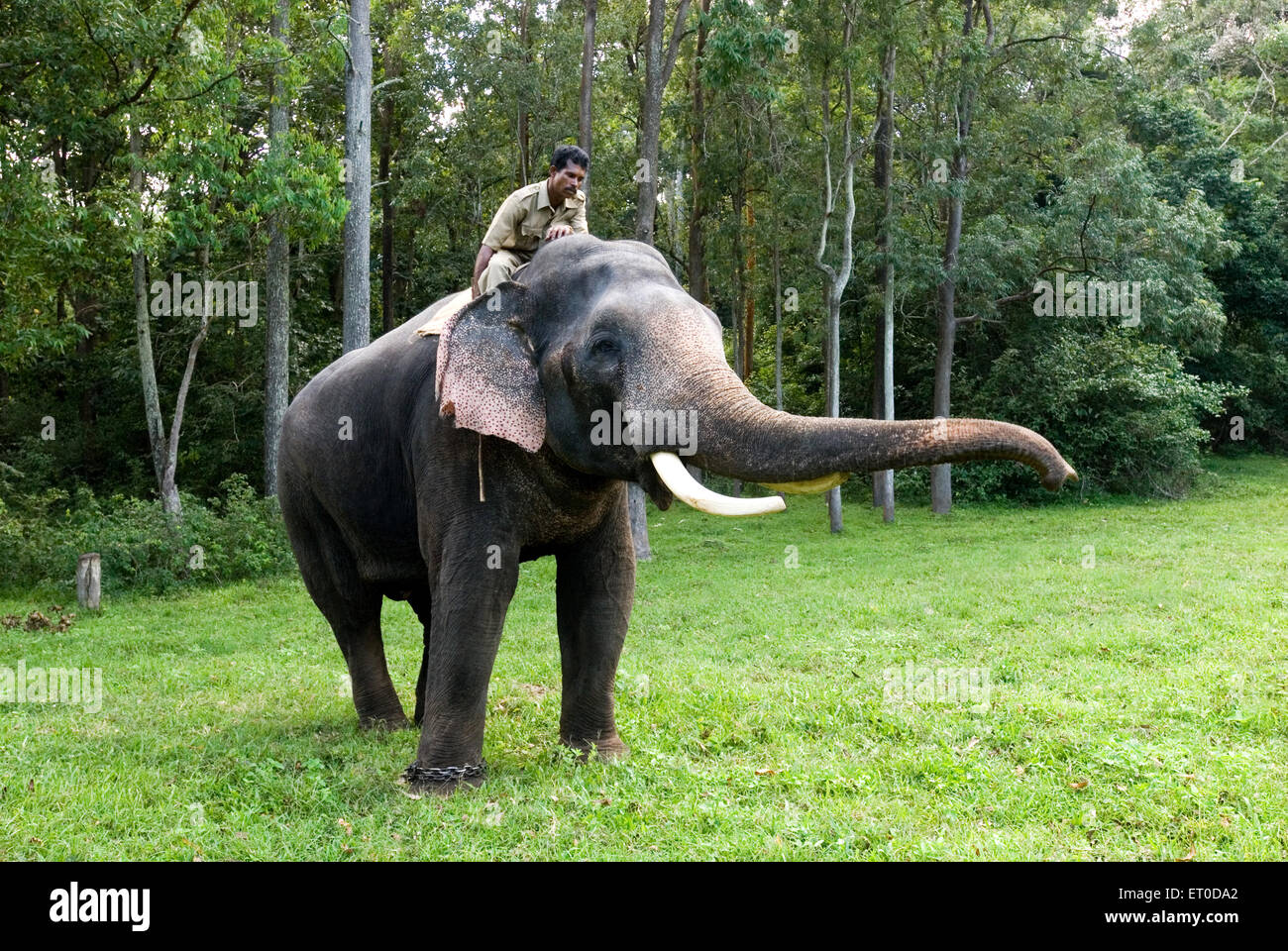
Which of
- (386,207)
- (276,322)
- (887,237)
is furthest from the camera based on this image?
(386,207)

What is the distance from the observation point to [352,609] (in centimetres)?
658

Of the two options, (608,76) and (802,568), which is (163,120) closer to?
(802,568)

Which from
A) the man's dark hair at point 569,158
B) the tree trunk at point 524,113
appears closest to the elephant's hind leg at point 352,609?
the man's dark hair at point 569,158

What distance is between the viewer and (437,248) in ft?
90.0

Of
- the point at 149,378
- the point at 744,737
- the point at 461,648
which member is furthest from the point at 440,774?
the point at 149,378

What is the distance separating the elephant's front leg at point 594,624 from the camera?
573cm

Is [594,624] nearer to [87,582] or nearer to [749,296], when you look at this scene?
[87,582]

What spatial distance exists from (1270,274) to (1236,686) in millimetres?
26340

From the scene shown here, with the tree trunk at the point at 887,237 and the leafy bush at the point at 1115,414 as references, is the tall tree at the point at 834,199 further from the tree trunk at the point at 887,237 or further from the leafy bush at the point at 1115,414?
the leafy bush at the point at 1115,414

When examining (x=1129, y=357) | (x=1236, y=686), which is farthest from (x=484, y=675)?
(x=1129, y=357)

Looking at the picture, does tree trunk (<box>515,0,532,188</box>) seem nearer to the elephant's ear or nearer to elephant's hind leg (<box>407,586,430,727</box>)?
elephant's hind leg (<box>407,586,430,727</box>)

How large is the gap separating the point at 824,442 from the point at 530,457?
1781 mm

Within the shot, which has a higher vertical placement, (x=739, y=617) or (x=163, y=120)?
(x=163, y=120)

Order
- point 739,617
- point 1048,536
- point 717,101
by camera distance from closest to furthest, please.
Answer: point 739,617 < point 1048,536 < point 717,101
